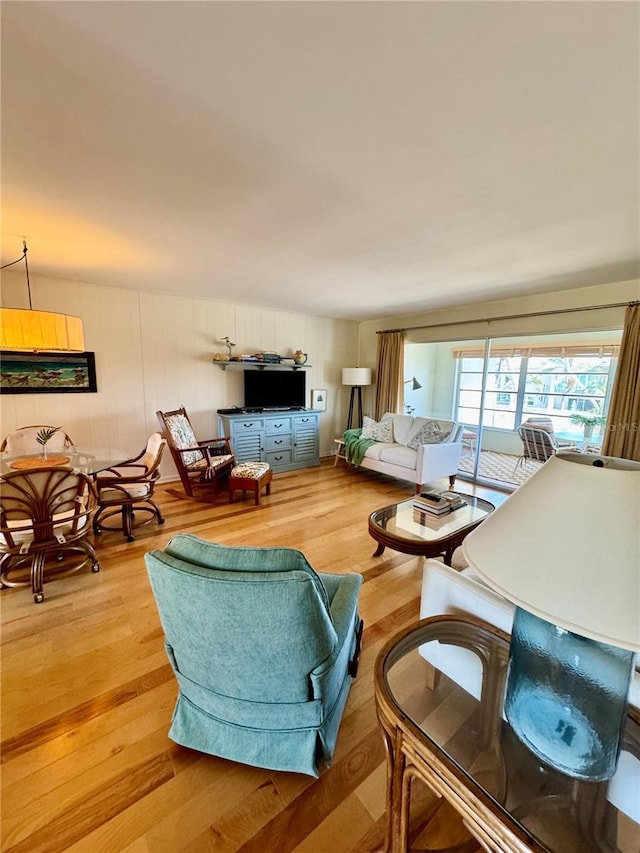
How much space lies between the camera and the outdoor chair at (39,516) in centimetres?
203

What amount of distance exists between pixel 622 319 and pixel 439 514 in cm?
287

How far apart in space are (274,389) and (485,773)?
183 inches

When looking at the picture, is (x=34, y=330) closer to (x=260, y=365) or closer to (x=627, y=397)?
(x=260, y=365)

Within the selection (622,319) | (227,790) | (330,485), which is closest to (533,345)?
(622,319)

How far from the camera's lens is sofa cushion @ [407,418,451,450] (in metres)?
4.37

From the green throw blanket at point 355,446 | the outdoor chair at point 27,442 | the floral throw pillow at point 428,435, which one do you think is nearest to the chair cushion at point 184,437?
the outdoor chair at point 27,442

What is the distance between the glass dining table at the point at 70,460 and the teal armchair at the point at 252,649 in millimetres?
1767

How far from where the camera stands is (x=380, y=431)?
496cm

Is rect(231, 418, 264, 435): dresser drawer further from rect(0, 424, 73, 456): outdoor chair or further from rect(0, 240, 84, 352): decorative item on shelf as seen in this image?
rect(0, 240, 84, 352): decorative item on shelf

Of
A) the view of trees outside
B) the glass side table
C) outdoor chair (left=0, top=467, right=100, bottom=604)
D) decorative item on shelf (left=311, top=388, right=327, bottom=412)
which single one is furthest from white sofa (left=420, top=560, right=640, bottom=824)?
decorative item on shelf (left=311, top=388, right=327, bottom=412)

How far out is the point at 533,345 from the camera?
16.4ft

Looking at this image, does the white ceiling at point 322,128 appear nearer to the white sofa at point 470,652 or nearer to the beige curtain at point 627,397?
the beige curtain at point 627,397

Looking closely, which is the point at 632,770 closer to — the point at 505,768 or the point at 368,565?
the point at 505,768

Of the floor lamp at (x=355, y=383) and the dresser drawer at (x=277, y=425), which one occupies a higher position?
the floor lamp at (x=355, y=383)
